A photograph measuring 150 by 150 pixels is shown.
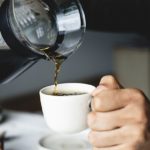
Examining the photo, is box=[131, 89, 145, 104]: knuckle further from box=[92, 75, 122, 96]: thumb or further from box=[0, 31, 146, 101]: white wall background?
box=[0, 31, 146, 101]: white wall background

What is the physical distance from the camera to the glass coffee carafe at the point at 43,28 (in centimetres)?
71

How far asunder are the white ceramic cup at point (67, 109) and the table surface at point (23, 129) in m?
0.16

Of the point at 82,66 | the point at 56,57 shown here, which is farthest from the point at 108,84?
the point at 82,66

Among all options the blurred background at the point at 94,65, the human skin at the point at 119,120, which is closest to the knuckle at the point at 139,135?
the human skin at the point at 119,120

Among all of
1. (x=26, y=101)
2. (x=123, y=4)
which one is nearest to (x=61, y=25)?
(x=26, y=101)

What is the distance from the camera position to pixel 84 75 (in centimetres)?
180

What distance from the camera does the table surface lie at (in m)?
0.81

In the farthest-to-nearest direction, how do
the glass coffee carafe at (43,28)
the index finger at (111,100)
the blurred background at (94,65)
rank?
the blurred background at (94,65) < the glass coffee carafe at (43,28) < the index finger at (111,100)

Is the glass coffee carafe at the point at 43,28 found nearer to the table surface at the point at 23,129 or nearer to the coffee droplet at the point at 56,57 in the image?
the coffee droplet at the point at 56,57

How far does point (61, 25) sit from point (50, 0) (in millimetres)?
52

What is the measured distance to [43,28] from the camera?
78 cm

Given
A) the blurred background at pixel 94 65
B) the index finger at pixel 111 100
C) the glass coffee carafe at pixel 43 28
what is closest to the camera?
the index finger at pixel 111 100

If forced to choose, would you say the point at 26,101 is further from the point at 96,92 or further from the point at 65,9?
the point at 96,92

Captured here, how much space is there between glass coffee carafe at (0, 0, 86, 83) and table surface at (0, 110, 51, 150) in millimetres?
171
